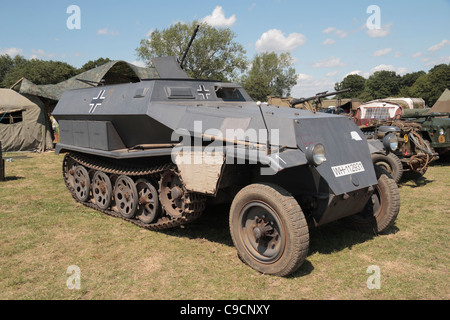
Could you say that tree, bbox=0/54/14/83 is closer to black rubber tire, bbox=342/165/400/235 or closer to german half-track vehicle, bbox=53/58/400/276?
german half-track vehicle, bbox=53/58/400/276

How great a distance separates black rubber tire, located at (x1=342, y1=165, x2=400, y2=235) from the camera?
5289mm

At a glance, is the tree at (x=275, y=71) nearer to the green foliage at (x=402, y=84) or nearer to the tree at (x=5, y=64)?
the green foliage at (x=402, y=84)

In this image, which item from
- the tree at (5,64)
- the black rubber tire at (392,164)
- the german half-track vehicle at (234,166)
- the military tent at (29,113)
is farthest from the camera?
the tree at (5,64)

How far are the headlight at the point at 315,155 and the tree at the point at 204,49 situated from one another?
35950 mm

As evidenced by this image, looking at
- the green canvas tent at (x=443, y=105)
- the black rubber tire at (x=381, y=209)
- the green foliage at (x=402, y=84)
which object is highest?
the green foliage at (x=402, y=84)

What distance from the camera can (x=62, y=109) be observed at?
7977 mm

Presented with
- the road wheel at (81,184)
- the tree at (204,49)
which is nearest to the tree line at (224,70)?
the tree at (204,49)

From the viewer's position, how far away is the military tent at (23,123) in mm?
17203

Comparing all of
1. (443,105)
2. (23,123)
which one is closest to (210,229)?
(23,123)

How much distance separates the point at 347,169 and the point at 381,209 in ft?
3.89

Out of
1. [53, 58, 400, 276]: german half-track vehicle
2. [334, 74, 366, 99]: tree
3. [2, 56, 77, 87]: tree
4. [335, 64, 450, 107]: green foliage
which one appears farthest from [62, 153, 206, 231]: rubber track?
[334, 74, 366, 99]: tree

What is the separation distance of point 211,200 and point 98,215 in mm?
2544

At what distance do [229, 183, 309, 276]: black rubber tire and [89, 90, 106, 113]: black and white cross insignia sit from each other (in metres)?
3.81

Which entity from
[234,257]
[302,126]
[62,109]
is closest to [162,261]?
[234,257]
